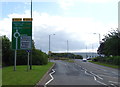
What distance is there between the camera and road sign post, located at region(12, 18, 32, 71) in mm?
27031

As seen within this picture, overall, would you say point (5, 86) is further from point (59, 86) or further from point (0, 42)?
point (0, 42)

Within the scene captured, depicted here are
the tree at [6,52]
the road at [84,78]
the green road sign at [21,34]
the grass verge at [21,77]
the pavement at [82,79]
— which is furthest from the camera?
the tree at [6,52]

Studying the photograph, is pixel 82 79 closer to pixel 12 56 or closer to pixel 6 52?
pixel 12 56

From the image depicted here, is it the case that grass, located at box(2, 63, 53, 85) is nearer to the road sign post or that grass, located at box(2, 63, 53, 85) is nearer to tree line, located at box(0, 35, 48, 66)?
the road sign post

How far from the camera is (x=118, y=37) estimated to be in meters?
60.4

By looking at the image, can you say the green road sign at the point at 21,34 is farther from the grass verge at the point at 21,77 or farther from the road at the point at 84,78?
the road at the point at 84,78

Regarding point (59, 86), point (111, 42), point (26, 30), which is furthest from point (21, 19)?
point (111, 42)

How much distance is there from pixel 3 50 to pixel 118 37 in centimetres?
3057

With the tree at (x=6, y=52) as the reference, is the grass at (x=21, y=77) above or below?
below

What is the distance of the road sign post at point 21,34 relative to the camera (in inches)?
1064

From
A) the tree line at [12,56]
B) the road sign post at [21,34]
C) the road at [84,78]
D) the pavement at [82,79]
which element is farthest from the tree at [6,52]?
the pavement at [82,79]

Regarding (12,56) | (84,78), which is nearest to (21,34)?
(84,78)

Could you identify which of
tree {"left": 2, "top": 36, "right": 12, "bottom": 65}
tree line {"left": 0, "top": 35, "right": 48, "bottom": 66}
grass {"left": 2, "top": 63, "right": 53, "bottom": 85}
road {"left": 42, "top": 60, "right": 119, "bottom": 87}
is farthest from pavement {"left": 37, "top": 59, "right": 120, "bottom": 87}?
tree {"left": 2, "top": 36, "right": 12, "bottom": 65}

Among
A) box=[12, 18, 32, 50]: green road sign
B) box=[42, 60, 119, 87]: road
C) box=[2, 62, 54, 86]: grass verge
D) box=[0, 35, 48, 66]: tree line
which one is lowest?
box=[42, 60, 119, 87]: road
